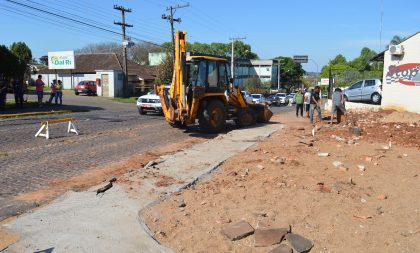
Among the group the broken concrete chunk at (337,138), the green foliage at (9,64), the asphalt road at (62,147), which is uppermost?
the green foliage at (9,64)

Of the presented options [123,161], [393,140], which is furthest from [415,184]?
[123,161]

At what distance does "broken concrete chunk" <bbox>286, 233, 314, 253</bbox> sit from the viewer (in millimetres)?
4785

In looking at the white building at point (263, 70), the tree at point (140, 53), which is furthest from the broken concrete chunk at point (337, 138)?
the white building at point (263, 70)

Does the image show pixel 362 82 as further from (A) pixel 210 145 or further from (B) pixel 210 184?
(B) pixel 210 184

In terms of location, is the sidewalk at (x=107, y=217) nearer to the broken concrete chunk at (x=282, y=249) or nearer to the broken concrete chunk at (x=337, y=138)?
the broken concrete chunk at (x=282, y=249)

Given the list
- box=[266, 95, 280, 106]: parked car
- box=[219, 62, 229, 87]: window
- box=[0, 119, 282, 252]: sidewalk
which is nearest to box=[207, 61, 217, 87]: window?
box=[219, 62, 229, 87]: window

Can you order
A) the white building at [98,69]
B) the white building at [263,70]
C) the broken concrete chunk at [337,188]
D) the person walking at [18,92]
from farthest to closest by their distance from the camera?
the white building at [263,70], the white building at [98,69], the person walking at [18,92], the broken concrete chunk at [337,188]

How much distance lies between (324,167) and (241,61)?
85.0m

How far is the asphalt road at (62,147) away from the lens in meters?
7.90

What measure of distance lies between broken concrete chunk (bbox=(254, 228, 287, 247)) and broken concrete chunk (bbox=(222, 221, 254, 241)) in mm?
114

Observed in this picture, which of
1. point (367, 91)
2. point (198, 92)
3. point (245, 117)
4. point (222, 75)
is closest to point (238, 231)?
point (198, 92)

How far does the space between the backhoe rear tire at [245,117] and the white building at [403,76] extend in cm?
774

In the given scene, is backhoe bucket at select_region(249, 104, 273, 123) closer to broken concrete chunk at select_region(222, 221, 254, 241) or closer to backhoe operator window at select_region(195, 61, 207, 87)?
backhoe operator window at select_region(195, 61, 207, 87)

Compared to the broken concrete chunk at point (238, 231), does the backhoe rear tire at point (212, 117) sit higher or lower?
higher
